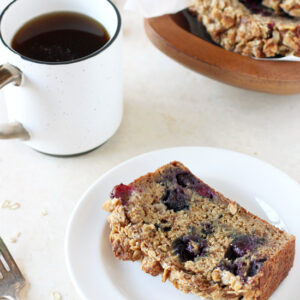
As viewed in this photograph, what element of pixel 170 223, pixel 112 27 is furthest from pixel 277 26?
pixel 170 223

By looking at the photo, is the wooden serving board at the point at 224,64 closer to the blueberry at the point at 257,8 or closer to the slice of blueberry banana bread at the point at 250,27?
the slice of blueberry banana bread at the point at 250,27

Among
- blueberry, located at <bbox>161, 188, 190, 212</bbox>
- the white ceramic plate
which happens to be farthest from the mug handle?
blueberry, located at <bbox>161, 188, 190, 212</bbox>

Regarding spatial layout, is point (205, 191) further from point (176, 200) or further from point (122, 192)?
point (122, 192)

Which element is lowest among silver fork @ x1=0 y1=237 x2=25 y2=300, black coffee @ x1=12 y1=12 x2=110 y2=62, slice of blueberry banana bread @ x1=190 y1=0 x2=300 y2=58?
silver fork @ x1=0 y1=237 x2=25 y2=300

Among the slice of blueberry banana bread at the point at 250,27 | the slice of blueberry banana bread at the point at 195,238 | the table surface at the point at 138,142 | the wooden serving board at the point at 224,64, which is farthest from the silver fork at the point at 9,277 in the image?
the slice of blueberry banana bread at the point at 250,27

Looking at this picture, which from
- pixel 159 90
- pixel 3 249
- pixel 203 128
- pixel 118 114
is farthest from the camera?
pixel 159 90

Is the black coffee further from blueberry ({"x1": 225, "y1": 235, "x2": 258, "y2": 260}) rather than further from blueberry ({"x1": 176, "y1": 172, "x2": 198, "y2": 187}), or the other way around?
blueberry ({"x1": 225, "y1": 235, "x2": 258, "y2": 260})

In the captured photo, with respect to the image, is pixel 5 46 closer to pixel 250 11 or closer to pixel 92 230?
pixel 92 230
